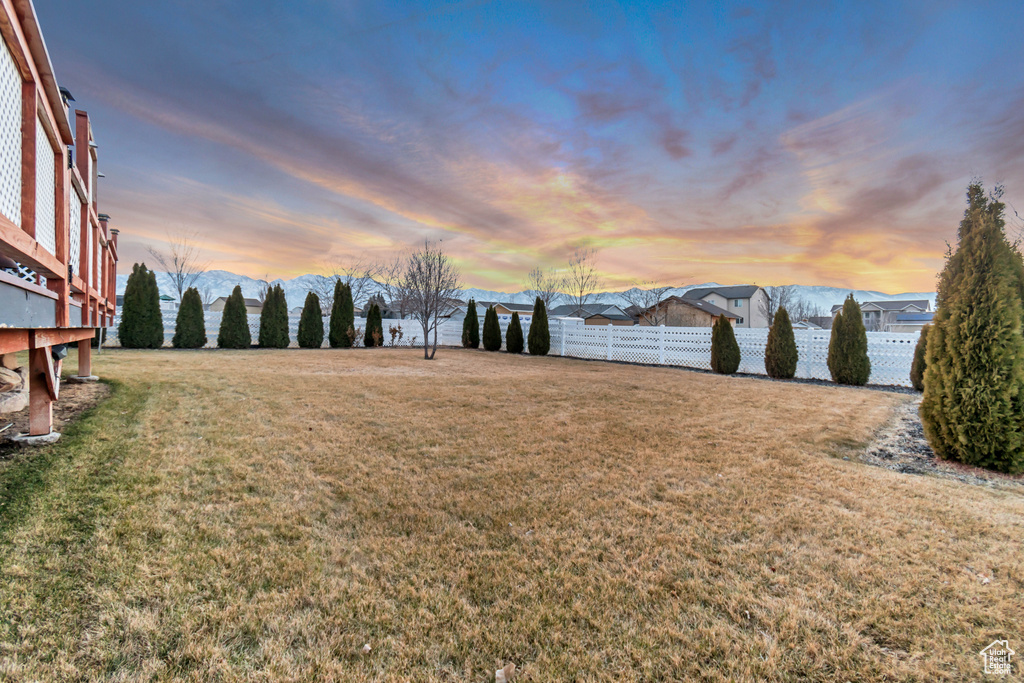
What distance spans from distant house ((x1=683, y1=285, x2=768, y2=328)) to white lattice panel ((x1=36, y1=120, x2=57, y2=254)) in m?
39.3

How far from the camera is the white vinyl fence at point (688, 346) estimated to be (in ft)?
28.0

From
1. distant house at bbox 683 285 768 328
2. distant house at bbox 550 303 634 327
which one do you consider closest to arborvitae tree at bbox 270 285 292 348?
distant house at bbox 550 303 634 327

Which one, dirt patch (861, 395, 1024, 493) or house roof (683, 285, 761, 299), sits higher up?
house roof (683, 285, 761, 299)

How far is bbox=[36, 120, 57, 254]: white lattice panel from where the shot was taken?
2.36 m

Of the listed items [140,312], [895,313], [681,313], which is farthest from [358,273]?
[895,313]

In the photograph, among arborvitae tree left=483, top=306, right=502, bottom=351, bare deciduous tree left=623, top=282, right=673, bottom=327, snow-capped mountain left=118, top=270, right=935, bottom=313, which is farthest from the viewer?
snow-capped mountain left=118, top=270, right=935, bottom=313

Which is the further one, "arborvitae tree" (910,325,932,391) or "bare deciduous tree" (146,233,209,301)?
"bare deciduous tree" (146,233,209,301)

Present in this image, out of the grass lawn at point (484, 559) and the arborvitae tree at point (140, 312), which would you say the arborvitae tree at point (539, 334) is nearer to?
the grass lawn at point (484, 559)

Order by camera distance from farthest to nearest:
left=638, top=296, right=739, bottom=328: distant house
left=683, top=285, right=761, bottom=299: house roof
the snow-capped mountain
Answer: the snow-capped mountain < left=683, top=285, right=761, bottom=299: house roof < left=638, top=296, right=739, bottom=328: distant house

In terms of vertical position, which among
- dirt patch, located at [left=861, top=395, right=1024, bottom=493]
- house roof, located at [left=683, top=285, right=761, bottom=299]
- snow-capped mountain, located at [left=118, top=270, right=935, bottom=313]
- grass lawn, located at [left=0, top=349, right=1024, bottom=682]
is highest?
snow-capped mountain, located at [left=118, top=270, right=935, bottom=313]

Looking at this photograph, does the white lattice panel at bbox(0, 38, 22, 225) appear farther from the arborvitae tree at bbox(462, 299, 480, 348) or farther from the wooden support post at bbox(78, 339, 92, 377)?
the arborvitae tree at bbox(462, 299, 480, 348)

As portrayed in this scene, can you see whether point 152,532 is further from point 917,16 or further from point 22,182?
point 917,16

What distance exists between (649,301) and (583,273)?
1352 centimetres

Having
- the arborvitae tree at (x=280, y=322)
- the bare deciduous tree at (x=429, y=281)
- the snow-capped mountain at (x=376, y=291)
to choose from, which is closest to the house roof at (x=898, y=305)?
the snow-capped mountain at (x=376, y=291)
